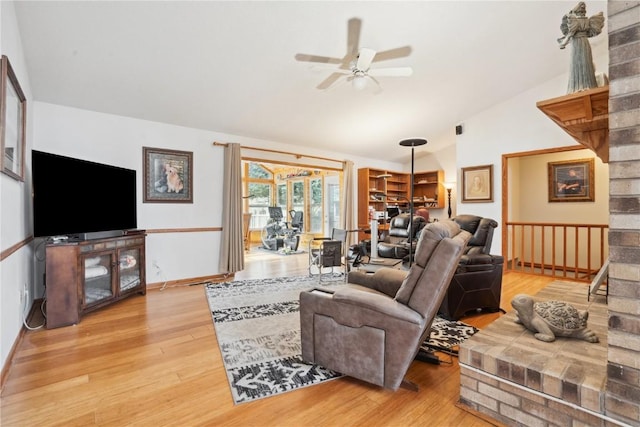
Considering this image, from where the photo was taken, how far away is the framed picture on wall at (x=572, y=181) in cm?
569

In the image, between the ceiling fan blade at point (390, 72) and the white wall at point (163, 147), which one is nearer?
the ceiling fan blade at point (390, 72)

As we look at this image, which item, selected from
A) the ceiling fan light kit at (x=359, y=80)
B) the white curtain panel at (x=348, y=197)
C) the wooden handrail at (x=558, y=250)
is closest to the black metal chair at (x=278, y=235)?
the white curtain panel at (x=348, y=197)

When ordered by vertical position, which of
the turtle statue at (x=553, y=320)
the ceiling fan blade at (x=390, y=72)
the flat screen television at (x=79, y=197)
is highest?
the ceiling fan blade at (x=390, y=72)

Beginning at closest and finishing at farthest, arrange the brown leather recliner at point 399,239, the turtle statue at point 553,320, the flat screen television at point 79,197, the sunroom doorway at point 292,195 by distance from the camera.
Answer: the turtle statue at point 553,320, the flat screen television at point 79,197, the brown leather recliner at point 399,239, the sunroom doorway at point 292,195

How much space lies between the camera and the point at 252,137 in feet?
17.3

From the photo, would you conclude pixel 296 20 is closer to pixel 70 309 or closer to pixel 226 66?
pixel 226 66

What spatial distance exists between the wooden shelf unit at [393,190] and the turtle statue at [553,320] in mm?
4803

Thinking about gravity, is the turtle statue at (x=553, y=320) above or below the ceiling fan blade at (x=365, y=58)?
below

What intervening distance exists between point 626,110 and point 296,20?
262 cm

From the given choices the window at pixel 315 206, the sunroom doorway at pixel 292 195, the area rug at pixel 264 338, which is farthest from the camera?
the window at pixel 315 206

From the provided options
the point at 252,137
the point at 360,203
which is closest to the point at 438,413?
the point at 252,137

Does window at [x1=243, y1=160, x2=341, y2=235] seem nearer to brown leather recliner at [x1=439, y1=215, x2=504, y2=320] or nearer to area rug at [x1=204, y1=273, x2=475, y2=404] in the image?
area rug at [x1=204, y1=273, x2=475, y2=404]

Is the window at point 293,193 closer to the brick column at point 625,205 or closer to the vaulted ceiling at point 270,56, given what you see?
the vaulted ceiling at point 270,56

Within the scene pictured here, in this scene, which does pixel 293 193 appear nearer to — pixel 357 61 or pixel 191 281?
pixel 191 281
